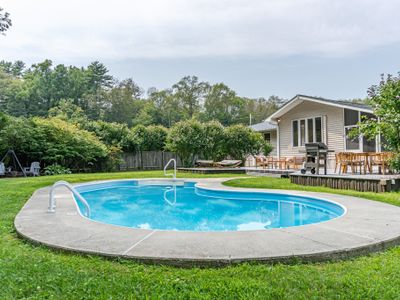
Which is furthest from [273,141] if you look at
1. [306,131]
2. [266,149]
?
[306,131]

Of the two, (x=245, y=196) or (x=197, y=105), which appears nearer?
(x=245, y=196)

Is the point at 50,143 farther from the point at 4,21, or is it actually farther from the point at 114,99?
the point at 114,99

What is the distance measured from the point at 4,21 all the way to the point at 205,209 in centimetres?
617

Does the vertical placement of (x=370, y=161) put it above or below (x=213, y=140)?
below

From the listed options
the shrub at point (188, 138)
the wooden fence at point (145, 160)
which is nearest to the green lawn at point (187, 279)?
the shrub at point (188, 138)

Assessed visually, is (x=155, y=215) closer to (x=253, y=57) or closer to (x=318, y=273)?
(x=318, y=273)

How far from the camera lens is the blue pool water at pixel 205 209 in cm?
679

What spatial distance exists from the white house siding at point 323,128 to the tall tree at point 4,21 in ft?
41.7

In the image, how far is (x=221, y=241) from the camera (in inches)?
156

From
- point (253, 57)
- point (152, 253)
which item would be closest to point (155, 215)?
point (152, 253)

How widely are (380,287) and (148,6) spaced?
10991mm

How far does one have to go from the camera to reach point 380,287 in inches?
107

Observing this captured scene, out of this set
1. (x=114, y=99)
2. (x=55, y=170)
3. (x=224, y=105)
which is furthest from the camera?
(x=224, y=105)

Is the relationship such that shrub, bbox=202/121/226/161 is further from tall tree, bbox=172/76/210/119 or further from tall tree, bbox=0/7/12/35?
tall tree, bbox=172/76/210/119
